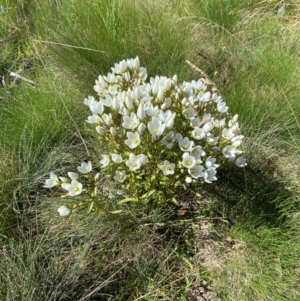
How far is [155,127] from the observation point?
1477 mm

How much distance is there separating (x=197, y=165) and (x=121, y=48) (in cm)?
118

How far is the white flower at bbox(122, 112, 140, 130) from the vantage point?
148cm

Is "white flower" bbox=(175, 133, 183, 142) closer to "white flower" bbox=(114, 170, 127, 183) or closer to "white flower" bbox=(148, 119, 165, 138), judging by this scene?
"white flower" bbox=(148, 119, 165, 138)

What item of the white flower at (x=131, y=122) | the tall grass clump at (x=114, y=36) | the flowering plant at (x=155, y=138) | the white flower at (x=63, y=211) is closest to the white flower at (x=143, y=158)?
the flowering plant at (x=155, y=138)

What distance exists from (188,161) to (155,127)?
0.20 metres

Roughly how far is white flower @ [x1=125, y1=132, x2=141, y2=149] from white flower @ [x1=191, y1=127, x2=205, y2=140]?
0.23 m

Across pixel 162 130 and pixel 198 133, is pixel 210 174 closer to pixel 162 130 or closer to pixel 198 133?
pixel 198 133

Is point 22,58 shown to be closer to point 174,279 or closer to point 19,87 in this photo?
point 19,87

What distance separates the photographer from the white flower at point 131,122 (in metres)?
1.48

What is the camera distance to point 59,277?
1.68 metres

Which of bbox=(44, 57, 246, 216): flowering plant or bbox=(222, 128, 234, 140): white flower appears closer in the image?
bbox=(44, 57, 246, 216): flowering plant

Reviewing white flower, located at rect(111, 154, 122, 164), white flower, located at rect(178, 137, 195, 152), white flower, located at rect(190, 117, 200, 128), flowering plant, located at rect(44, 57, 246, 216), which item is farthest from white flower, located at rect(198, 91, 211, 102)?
white flower, located at rect(111, 154, 122, 164)

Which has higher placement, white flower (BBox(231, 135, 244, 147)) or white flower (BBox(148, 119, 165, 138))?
white flower (BBox(148, 119, 165, 138))

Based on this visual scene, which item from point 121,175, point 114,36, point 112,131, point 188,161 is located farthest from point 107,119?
point 114,36
